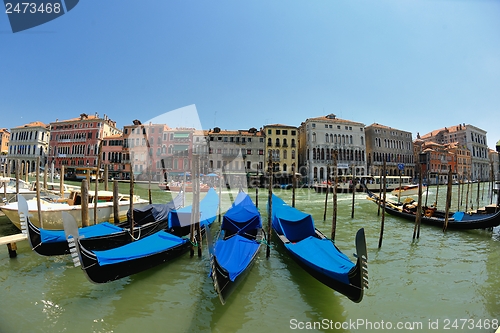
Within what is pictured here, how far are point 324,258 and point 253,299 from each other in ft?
4.63

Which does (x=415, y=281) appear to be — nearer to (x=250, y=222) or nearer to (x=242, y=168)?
(x=250, y=222)

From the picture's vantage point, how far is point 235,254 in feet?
15.8

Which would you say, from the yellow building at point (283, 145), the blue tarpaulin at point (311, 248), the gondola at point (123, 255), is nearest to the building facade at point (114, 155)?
the yellow building at point (283, 145)

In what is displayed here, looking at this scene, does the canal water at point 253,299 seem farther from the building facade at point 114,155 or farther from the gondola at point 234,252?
the building facade at point 114,155

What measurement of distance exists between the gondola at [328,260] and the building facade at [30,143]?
140ft

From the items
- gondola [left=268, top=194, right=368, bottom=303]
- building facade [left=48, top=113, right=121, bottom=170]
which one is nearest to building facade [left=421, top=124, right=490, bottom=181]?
gondola [left=268, top=194, right=368, bottom=303]

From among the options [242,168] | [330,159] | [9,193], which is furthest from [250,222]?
[330,159]

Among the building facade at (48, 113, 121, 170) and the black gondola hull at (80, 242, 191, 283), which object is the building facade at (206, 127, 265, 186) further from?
the black gondola hull at (80, 242, 191, 283)

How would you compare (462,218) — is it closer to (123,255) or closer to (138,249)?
(138,249)

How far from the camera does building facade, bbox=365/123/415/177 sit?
34906 mm

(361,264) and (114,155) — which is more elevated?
(114,155)

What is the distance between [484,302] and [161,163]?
32.2 meters

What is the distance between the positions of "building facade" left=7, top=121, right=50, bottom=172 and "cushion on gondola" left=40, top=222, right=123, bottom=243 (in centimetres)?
3962

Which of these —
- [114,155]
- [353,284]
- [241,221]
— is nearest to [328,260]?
[353,284]
